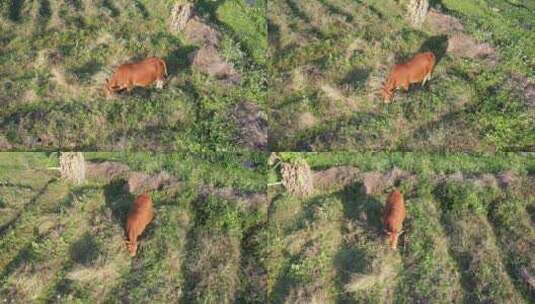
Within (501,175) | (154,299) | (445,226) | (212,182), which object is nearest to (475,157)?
(501,175)

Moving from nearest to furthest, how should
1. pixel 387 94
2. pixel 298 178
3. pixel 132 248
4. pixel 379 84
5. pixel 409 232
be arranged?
pixel 132 248, pixel 409 232, pixel 298 178, pixel 387 94, pixel 379 84

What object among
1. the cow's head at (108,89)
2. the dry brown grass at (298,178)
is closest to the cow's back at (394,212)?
the dry brown grass at (298,178)

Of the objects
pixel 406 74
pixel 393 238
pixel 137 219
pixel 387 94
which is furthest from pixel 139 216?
pixel 406 74

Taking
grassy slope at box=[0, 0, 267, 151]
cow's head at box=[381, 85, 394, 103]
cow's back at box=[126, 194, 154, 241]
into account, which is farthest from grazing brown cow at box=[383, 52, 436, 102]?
cow's back at box=[126, 194, 154, 241]

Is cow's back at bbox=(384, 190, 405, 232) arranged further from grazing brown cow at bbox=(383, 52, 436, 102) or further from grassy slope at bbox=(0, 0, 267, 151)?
grassy slope at bbox=(0, 0, 267, 151)

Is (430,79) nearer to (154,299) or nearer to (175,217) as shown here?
(175,217)

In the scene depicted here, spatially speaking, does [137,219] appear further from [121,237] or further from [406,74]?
[406,74]

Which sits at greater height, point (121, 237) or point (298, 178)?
→ point (298, 178)
